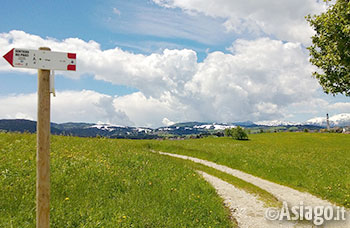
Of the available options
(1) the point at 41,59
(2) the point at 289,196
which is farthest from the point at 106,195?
(2) the point at 289,196

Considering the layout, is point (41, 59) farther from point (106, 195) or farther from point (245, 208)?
point (245, 208)

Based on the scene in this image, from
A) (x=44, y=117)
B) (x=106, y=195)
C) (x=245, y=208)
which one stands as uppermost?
(x=44, y=117)

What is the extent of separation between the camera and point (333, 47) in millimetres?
23000

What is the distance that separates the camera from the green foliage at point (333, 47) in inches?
867

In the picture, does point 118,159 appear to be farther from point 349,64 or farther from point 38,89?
point 349,64

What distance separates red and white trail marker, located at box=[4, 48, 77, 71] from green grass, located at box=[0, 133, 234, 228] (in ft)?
18.0

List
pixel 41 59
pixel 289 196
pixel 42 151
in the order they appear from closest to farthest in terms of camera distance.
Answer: pixel 41 59 < pixel 42 151 < pixel 289 196

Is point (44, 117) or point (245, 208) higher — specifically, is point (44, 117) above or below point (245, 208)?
above

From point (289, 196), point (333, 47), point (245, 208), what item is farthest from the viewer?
point (333, 47)

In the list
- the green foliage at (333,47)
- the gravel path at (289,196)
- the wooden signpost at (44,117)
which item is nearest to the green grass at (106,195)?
the wooden signpost at (44,117)

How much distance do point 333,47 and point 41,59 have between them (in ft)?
80.4

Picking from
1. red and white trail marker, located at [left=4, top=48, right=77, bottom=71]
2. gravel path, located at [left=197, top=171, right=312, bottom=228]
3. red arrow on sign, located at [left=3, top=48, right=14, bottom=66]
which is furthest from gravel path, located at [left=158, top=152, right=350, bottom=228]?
red arrow on sign, located at [left=3, top=48, right=14, bottom=66]

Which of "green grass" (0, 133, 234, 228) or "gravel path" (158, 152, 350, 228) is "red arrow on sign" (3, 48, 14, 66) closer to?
"green grass" (0, 133, 234, 228)

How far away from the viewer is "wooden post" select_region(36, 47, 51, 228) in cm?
718
